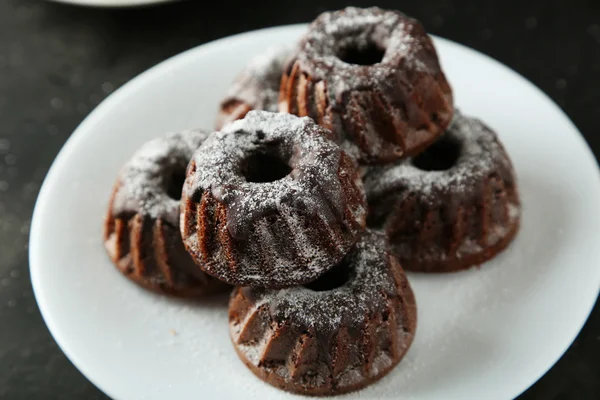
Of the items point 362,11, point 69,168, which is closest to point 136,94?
point 69,168

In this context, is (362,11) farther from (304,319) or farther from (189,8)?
(189,8)

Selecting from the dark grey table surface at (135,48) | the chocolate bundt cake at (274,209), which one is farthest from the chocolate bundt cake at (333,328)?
the dark grey table surface at (135,48)

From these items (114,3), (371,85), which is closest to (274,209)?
(371,85)

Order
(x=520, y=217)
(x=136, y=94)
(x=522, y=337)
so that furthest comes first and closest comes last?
(x=136, y=94), (x=520, y=217), (x=522, y=337)

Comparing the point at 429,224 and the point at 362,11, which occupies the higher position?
the point at 362,11

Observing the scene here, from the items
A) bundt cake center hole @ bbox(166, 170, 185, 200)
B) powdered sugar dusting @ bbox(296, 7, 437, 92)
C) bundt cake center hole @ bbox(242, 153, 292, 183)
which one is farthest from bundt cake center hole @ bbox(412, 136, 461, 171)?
bundt cake center hole @ bbox(166, 170, 185, 200)
